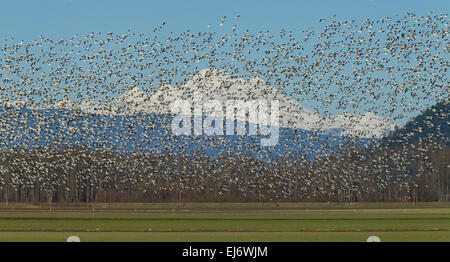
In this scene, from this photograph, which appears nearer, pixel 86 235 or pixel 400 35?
pixel 86 235

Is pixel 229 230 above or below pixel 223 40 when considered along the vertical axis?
below
